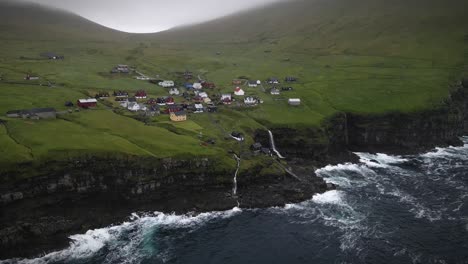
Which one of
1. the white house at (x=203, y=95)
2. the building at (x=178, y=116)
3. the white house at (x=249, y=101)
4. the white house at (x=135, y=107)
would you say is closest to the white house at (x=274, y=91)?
the white house at (x=249, y=101)

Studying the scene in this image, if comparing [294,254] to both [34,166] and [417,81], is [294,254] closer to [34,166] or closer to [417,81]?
[34,166]

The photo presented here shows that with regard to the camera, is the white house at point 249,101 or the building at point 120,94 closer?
the white house at point 249,101

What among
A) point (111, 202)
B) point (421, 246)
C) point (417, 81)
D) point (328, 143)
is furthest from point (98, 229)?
point (417, 81)

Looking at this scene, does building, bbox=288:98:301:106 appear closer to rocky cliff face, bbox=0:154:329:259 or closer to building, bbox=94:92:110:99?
rocky cliff face, bbox=0:154:329:259

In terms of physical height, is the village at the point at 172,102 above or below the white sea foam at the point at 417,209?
above

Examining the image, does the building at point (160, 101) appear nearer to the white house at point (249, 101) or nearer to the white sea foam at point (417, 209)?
the white house at point (249, 101)

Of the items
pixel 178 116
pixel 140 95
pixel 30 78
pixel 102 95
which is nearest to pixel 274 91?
pixel 178 116
